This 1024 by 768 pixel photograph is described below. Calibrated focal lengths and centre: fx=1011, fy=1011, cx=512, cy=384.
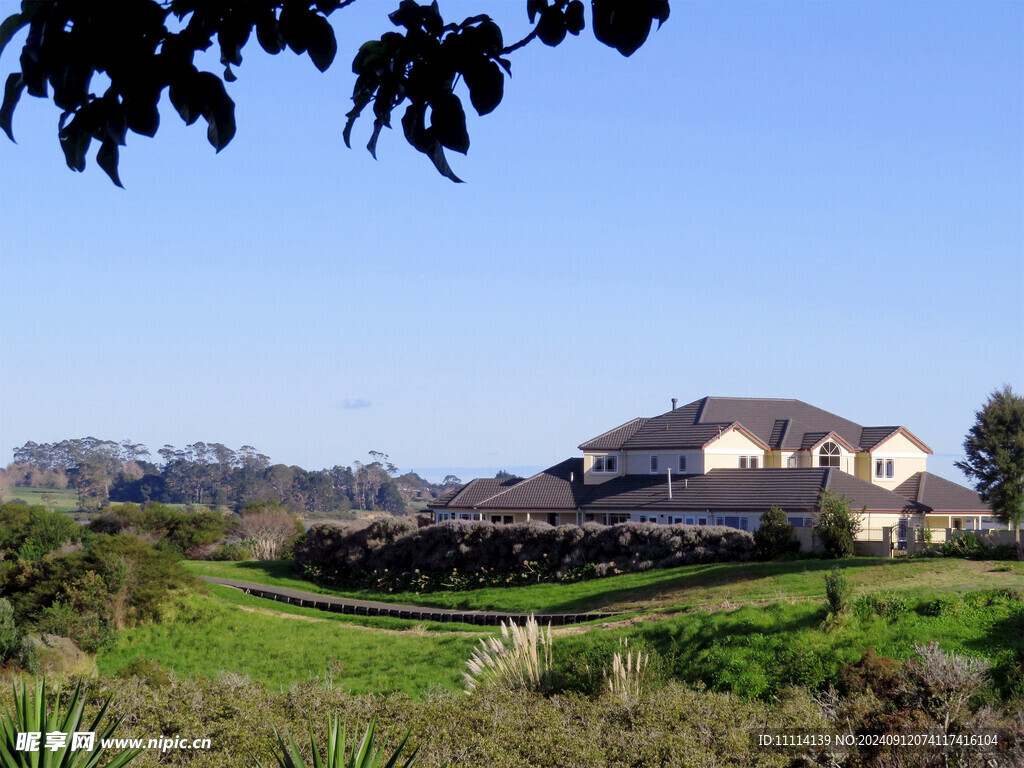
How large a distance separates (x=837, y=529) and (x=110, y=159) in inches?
1367

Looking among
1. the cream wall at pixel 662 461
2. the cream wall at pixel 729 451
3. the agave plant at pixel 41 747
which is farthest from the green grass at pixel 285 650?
the cream wall at pixel 729 451

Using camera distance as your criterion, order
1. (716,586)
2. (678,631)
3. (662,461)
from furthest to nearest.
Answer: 1. (662,461)
2. (716,586)
3. (678,631)

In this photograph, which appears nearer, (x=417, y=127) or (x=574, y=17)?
(x=417, y=127)

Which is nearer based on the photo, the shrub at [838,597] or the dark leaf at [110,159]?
the dark leaf at [110,159]

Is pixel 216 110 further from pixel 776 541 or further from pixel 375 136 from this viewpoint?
pixel 776 541

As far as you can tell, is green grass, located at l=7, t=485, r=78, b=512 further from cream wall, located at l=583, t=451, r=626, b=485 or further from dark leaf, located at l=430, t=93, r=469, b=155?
dark leaf, located at l=430, t=93, r=469, b=155

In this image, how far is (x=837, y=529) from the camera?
115 feet

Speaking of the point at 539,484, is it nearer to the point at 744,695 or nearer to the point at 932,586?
the point at 932,586

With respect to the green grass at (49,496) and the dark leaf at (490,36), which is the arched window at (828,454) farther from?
the green grass at (49,496)

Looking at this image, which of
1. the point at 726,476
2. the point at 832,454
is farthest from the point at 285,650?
the point at 832,454

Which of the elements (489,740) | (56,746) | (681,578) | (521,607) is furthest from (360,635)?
(56,746)

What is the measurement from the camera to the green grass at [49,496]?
413ft

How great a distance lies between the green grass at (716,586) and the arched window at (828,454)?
1940 cm

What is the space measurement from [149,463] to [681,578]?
5712 inches
